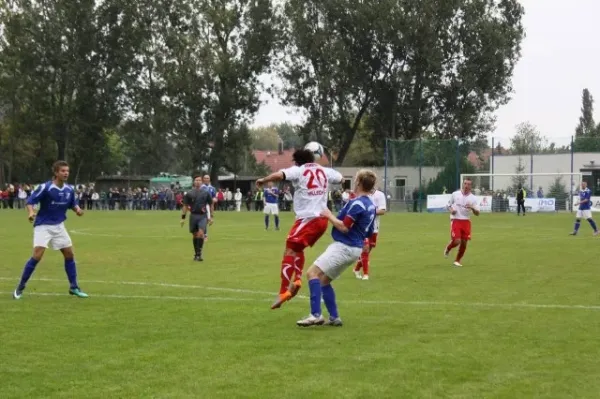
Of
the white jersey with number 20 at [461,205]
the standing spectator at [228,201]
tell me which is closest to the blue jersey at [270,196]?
the white jersey with number 20 at [461,205]

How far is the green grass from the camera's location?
696 cm

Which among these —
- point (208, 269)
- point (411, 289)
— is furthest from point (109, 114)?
point (411, 289)

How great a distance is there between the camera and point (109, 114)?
2803 inches

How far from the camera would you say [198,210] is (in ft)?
65.6

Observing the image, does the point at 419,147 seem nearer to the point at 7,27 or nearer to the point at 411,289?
the point at 7,27

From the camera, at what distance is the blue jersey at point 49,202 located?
41.6 ft

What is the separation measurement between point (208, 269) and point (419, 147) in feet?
138

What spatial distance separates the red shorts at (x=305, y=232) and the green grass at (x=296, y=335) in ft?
3.32

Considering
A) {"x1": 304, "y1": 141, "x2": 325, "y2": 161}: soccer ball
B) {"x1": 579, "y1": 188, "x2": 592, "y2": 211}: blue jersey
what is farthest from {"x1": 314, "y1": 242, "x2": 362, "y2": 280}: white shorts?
{"x1": 579, "y1": 188, "x2": 592, "y2": 211}: blue jersey

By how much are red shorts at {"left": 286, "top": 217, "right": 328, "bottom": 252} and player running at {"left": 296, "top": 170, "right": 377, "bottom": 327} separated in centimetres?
72

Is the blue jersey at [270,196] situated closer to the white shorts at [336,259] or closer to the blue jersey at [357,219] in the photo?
the blue jersey at [357,219]

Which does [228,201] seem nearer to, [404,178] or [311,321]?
[404,178]

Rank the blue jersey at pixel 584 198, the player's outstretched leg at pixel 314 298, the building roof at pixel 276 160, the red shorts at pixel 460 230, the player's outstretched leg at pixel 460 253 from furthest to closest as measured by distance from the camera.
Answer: the building roof at pixel 276 160
the blue jersey at pixel 584 198
the red shorts at pixel 460 230
the player's outstretched leg at pixel 460 253
the player's outstretched leg at pixel 314 298

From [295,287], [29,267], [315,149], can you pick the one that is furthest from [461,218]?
[29,267]
